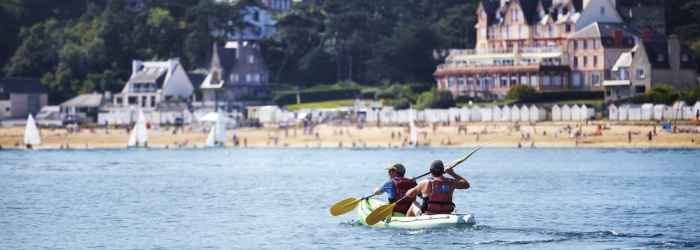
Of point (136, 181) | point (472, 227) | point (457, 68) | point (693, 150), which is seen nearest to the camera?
point (472, 227)

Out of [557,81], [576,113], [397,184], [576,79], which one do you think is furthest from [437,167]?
[576,79]

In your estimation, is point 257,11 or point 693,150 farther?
point 257,11

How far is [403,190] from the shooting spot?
123 feet

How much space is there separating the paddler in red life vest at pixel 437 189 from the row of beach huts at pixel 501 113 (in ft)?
191

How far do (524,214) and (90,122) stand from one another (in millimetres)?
86855

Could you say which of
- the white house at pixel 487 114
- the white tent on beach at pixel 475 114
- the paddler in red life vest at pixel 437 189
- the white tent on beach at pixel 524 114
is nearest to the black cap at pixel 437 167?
the paddler in red life vest at pixel 437 189

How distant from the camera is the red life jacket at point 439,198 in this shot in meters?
36.2

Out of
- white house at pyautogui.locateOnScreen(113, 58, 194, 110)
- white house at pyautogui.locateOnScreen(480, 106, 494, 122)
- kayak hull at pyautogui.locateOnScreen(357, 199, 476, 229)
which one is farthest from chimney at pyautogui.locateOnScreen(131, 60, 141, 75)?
kayak hull at pyautogui.locateOnScreen(357, 199, 476, 229)

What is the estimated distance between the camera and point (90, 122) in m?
126

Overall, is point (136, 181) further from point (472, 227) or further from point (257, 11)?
point (257, 11)

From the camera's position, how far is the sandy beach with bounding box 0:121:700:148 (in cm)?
9000

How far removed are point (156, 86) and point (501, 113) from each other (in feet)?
141

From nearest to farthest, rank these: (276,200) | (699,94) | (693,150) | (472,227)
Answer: (472,227) → (276,200) → (693,150) → (699,94)

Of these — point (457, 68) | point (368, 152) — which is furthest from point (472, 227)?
point (457, 68)
